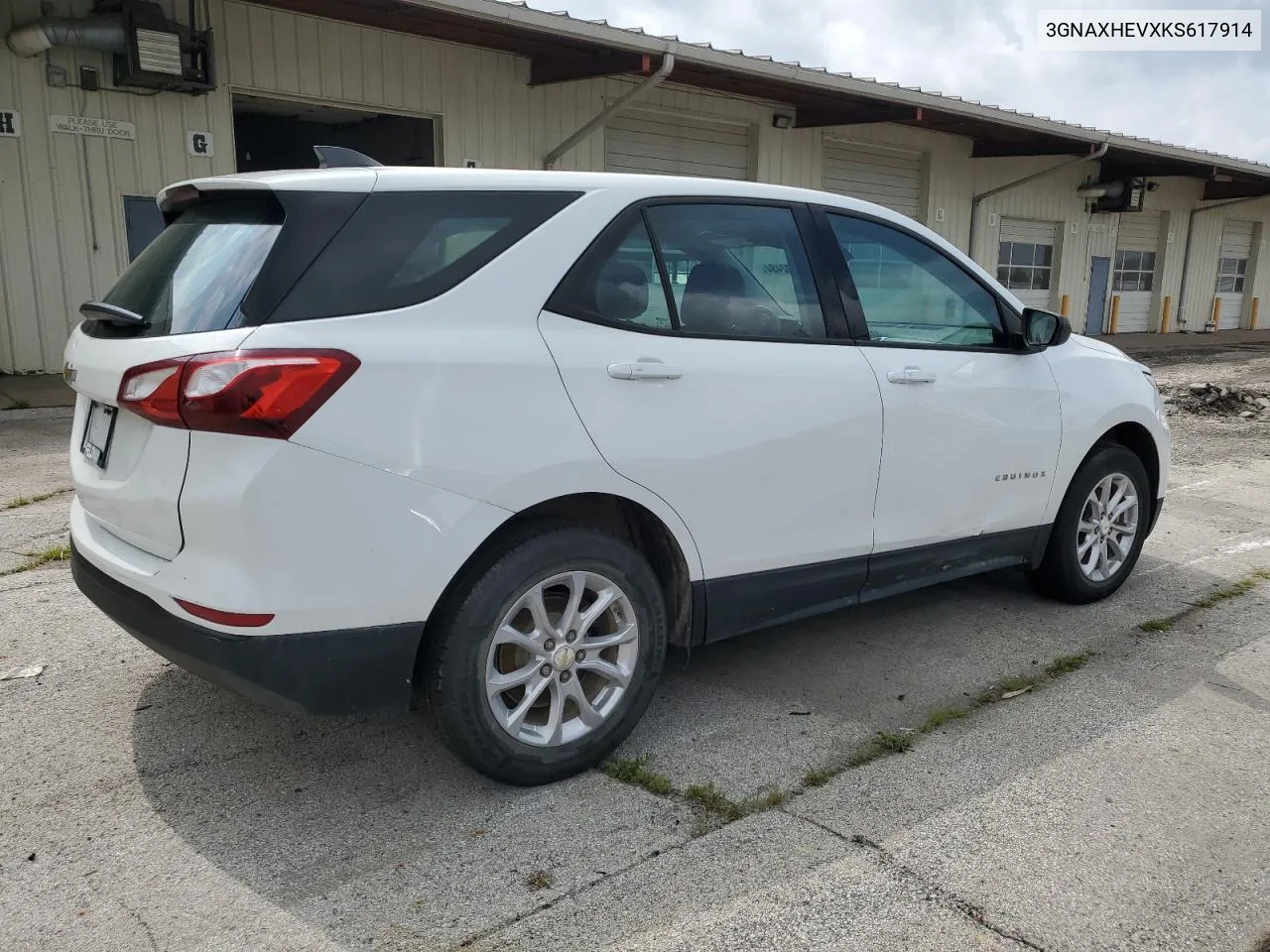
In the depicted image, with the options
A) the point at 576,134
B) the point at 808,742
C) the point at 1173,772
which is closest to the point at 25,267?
the point at 576,134

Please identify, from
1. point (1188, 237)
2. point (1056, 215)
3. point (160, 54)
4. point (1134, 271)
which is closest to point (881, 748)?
point (160, 54)

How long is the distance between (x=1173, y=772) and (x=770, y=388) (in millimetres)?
1744

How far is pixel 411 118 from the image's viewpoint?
42.7ft

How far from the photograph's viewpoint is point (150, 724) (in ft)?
11.4

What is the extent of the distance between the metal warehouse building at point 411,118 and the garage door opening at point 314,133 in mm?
39

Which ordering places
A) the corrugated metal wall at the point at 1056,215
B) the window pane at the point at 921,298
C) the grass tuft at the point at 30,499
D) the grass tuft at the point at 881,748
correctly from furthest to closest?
1. the corrugated metal wall at the point at 1056,215
2. the grass tuft at the point at 30,499
3. the window pane at the point at 921,298
4. the grass tuft at the point at 881,748

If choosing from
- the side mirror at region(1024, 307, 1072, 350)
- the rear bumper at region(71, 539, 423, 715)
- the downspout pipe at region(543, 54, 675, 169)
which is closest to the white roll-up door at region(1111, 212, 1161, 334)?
the downspout pipe at region(543, 54, 675, 169)

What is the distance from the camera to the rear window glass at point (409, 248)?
2.70m

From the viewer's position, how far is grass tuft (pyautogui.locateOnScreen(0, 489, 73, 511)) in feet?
20.2

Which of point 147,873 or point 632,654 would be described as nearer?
point 147,873

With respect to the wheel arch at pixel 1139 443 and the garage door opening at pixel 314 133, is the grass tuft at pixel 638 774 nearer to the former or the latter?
the wheel arch at pixel 1139 443

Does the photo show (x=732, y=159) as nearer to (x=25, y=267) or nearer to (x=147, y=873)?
(x=25, y=267)

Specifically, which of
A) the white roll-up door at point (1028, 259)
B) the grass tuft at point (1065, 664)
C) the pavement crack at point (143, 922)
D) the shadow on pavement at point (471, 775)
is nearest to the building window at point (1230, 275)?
the white roll-up door at point (1028, 259)

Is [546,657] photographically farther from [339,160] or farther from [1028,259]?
[1028,259]
